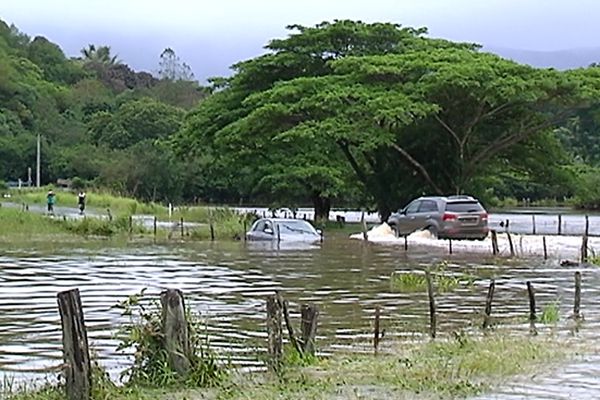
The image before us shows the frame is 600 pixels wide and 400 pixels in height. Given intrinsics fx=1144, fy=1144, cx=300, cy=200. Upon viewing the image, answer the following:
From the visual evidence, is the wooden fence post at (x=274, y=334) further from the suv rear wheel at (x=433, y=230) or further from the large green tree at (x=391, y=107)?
the large green tree at (x=391, y=107)

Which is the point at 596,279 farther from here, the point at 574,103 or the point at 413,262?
the point at 574,103

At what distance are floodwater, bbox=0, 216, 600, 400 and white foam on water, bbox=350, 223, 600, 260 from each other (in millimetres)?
131

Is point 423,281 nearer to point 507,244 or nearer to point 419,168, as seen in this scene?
point 507,244

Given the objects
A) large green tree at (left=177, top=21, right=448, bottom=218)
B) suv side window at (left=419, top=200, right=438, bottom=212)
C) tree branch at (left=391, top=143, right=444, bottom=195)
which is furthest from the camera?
large green tree at (left=177, top=21, right=448, bottom=218)

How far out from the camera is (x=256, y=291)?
71.3ft

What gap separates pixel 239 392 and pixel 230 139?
39460 millimetres

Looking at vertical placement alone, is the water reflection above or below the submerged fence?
below

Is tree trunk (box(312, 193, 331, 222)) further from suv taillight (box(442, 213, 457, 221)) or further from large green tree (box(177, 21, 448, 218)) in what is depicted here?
suv taillight (box(442, 213, 457, 221))

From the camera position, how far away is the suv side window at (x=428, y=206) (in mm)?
38156

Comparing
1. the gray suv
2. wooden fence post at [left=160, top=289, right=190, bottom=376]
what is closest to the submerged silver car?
the gray suv

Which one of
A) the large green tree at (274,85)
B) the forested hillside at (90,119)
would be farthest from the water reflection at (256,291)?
the forested hillside at (90,119)

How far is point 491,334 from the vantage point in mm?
14594

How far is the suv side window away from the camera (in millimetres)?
38156

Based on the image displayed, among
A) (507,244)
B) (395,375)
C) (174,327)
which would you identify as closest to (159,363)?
(174,327)
